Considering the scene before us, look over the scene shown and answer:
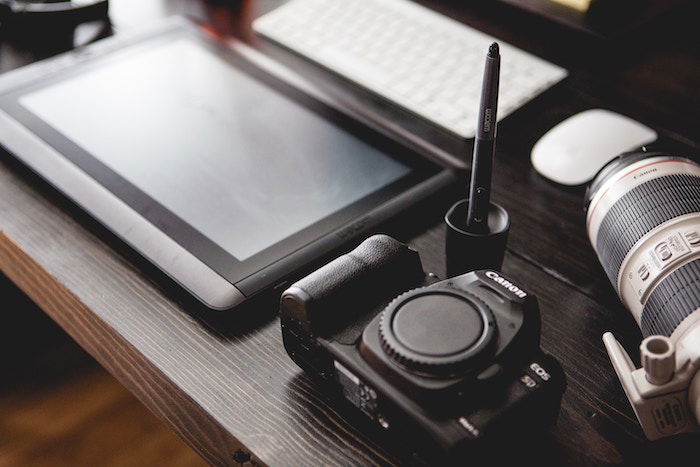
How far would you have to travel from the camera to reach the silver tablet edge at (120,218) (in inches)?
22.7

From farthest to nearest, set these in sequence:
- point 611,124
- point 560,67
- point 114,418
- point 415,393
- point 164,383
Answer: point 114,418
point 560,67
point 611,124
point 164,383
point 415,393

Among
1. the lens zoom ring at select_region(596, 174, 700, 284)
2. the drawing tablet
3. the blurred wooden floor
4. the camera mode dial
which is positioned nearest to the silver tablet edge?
the drawing tablet

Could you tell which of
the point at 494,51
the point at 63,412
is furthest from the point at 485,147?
the point at 63,412

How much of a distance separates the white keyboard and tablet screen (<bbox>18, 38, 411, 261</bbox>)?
0.33 feet

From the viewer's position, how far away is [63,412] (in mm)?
991

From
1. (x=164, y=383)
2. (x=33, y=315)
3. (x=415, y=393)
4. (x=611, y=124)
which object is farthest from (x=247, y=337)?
(x=33, y=315)

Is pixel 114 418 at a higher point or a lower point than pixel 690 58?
lower

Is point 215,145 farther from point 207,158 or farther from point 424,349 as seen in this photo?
point 424,349

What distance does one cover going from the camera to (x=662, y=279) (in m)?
0.51

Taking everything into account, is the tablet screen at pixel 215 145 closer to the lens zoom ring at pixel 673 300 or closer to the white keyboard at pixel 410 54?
the white keyboard at pixel 410 54

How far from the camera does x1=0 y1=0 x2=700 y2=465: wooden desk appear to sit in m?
0.51

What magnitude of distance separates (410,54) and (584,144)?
233 mm

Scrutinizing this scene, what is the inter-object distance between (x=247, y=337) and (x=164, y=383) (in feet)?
0.22

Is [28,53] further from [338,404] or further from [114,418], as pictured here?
[338,404]
